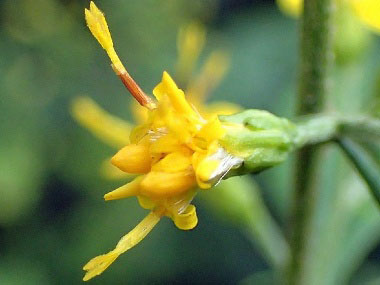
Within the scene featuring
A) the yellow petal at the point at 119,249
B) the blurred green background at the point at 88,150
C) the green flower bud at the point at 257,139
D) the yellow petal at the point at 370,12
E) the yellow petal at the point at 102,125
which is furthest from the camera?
the blurred green background at the point at 88,150

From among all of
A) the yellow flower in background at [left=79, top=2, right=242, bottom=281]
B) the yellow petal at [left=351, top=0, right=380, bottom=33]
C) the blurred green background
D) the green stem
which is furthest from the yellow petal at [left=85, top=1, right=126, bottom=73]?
the blurred green background

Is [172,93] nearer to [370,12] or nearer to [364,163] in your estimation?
[364,163]

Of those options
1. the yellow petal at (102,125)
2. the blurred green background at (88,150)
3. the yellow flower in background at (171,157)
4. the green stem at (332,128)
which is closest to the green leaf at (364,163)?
the green stem at (332,128)

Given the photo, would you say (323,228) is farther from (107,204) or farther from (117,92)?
(117,92)

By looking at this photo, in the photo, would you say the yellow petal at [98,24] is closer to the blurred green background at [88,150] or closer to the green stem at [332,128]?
the green stem at [332,128]

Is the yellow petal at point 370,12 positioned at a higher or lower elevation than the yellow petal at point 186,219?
lower

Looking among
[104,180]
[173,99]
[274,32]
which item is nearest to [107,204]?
[104,180]

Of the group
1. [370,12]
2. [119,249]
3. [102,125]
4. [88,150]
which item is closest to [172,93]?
[119,249]
